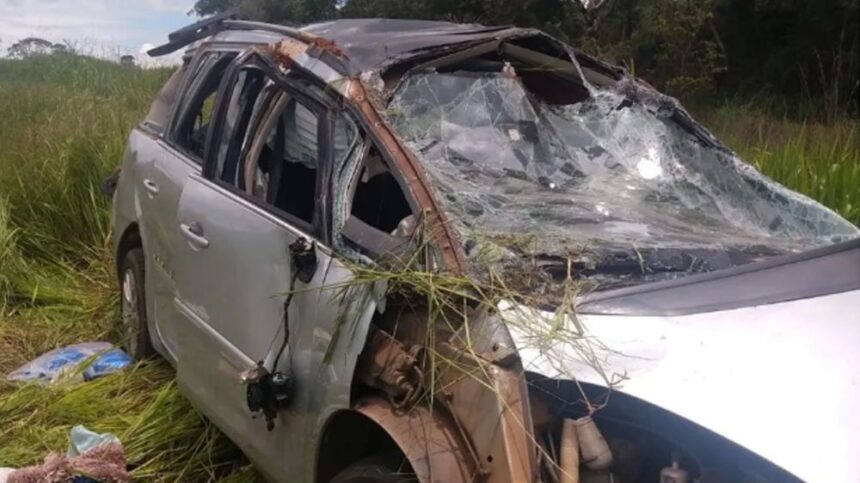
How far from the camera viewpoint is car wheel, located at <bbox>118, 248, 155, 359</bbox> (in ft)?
15.4

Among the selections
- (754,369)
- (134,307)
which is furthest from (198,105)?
(754,369)

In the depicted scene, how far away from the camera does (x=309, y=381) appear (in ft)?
9.35

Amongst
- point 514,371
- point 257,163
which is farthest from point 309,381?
point 257,163

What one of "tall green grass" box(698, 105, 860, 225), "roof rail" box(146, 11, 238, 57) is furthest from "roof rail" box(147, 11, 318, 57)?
"tall green grass" box(698, 105, 860, 225)

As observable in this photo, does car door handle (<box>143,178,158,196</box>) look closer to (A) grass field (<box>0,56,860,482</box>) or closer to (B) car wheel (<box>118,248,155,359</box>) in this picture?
(B) car wheel (<box>118,248,155,359</box>)

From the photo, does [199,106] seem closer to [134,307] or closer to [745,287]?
[134,307]

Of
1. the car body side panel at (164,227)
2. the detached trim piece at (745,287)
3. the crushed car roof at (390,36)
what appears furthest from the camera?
the car body side panel at (164,227)

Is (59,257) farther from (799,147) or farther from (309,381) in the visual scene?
(799,147)

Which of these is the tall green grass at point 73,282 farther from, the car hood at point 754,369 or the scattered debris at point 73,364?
the car hood at point 754,369

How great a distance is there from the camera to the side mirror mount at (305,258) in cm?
283

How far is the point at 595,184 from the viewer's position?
3307 mm

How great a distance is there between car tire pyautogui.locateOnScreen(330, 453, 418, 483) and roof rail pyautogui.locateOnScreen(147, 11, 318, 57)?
6.18ft

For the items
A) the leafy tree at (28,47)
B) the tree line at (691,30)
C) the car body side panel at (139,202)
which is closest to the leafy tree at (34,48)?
the leafy tree at (28,47)

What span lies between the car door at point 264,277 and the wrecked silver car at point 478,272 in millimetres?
Answer: 12
